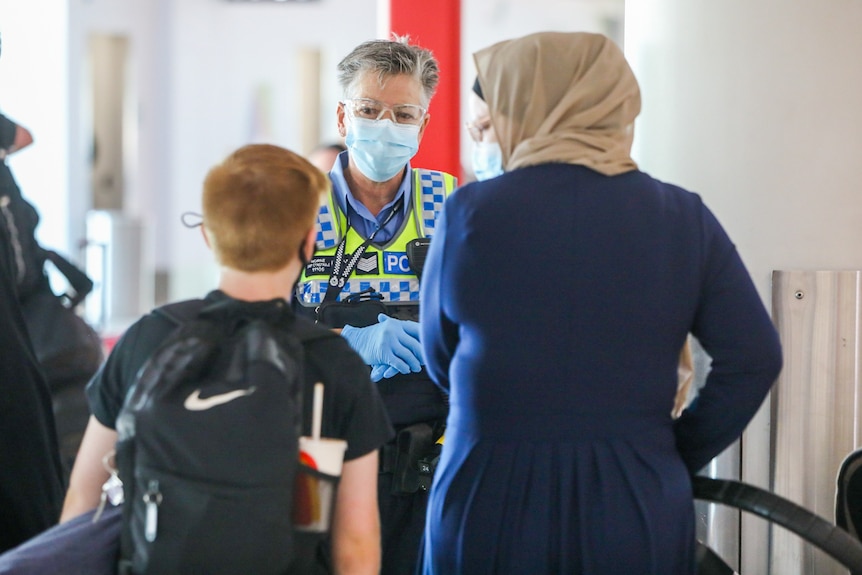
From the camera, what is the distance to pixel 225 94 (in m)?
8.62

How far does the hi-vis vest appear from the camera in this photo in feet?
7.29

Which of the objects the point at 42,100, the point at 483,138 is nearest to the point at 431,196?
the point at 483,138

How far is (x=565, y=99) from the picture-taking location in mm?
1533

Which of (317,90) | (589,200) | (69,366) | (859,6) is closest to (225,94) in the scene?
(317,90)

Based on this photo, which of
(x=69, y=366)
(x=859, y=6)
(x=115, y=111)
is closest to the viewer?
(x=859, y=6)

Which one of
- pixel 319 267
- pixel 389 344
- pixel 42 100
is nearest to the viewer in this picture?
pixel 389 344

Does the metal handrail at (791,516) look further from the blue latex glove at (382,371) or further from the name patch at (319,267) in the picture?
the name patch at (319,267)

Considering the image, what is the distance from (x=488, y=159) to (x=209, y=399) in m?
0.68

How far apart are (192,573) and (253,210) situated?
49 cm

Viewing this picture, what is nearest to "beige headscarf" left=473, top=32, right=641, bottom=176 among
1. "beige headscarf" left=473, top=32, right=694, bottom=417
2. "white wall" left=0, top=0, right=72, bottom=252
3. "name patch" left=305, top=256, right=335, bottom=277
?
"beige headscarf" left=473, top=32, right=694, bottom=417

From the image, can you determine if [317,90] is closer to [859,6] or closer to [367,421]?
[859,6]

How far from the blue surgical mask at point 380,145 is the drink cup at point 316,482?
3.28ft

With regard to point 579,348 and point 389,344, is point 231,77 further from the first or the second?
point 579,348

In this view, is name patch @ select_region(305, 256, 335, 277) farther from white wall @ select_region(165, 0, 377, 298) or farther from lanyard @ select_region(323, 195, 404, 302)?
white wall @ select_region(165, 0, 377, 298)
